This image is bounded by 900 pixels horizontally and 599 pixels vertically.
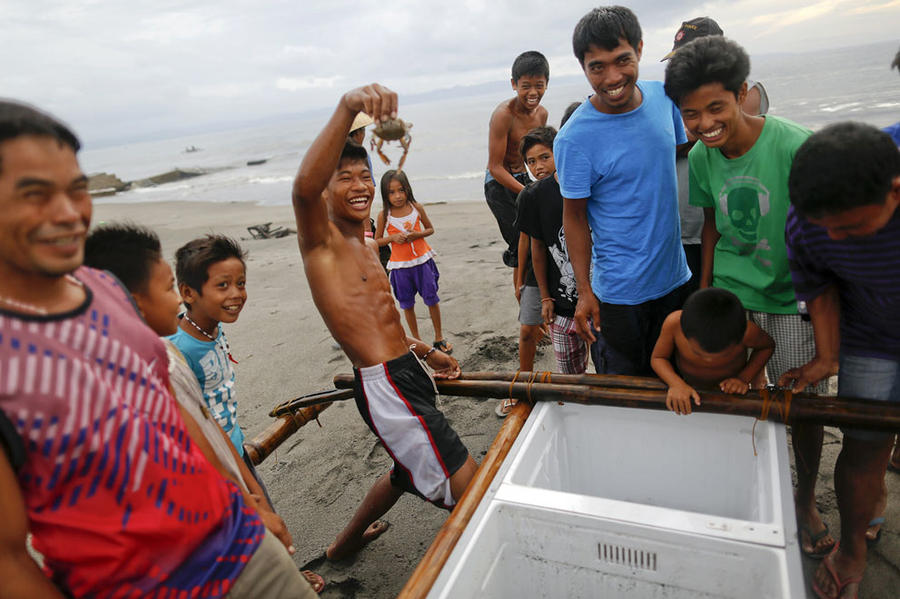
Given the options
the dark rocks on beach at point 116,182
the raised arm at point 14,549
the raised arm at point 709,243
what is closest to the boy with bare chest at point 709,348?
the raised arm at point 709,243

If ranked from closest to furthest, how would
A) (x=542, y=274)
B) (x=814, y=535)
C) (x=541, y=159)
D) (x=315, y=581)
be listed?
1. (x=814, y=535)
2. (x=315, y=581)
3. (x=542, y=274)
4. (x=541, y=159)

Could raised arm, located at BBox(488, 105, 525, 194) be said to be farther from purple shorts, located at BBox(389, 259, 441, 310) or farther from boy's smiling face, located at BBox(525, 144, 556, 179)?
purple shorts, located at BBox(389, 259, 441, 310)

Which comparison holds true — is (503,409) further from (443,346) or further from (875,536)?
(875,536)

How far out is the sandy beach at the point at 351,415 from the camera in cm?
230

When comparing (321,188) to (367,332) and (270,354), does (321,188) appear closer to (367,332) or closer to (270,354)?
(367,332)

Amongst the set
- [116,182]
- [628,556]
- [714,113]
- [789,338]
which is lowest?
[628,556]

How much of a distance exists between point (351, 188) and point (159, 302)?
89 centimetres

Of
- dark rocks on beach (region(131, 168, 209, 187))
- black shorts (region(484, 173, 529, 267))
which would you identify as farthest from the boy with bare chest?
dark rocks on beach (region(131, 168, 209, 187))

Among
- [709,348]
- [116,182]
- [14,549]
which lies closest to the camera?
[14,549]

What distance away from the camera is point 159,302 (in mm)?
1583

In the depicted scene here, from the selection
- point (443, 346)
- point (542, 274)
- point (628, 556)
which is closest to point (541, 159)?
point (542, 274)

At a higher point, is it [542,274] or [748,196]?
[748,196]

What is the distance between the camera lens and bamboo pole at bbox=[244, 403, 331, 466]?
224 cm

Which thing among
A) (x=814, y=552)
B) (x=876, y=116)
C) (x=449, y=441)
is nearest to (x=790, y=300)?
(x=814, y=552)
